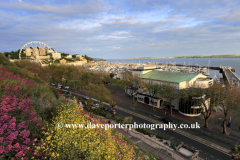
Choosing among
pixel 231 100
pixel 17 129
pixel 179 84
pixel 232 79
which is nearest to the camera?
pixel 17 129

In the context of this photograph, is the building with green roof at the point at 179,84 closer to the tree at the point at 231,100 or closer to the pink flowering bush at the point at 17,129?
the tree at the point at 231,100

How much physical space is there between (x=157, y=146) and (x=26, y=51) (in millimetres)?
164932

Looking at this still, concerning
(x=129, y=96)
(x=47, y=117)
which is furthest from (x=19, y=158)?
(x=129, y=96)

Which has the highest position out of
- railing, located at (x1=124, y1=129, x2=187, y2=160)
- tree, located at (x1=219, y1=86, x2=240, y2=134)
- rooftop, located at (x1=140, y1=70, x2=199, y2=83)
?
rooftop, located at (x1=140, y1=70, x2=199, y2=83)

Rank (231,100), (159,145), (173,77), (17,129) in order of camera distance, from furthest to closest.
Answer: (173,77) < (231,100) < (159,145) < (17,129)

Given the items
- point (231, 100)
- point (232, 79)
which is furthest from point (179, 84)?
point (232, 79)

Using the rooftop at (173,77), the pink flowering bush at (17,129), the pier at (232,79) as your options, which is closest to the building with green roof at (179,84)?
the rooftop at (173,77)

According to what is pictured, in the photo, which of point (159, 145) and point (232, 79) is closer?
point (159, 145)

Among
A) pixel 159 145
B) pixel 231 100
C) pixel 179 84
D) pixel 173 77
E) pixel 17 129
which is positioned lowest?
pixel 159 145

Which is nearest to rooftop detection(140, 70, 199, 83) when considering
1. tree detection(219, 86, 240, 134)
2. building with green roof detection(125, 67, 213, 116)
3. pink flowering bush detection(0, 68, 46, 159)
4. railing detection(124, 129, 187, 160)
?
building with green roof detection(125, 67, 213, 116)

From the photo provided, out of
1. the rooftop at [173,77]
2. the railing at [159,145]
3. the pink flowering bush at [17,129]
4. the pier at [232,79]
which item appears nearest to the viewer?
the pink flowering bush at [17,129]

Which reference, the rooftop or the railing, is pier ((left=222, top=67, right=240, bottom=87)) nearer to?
the rooftop

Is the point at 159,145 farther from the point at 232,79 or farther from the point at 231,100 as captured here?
the point at 232,79

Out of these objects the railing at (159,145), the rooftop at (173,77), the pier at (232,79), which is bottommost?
the railing at (159,145)
